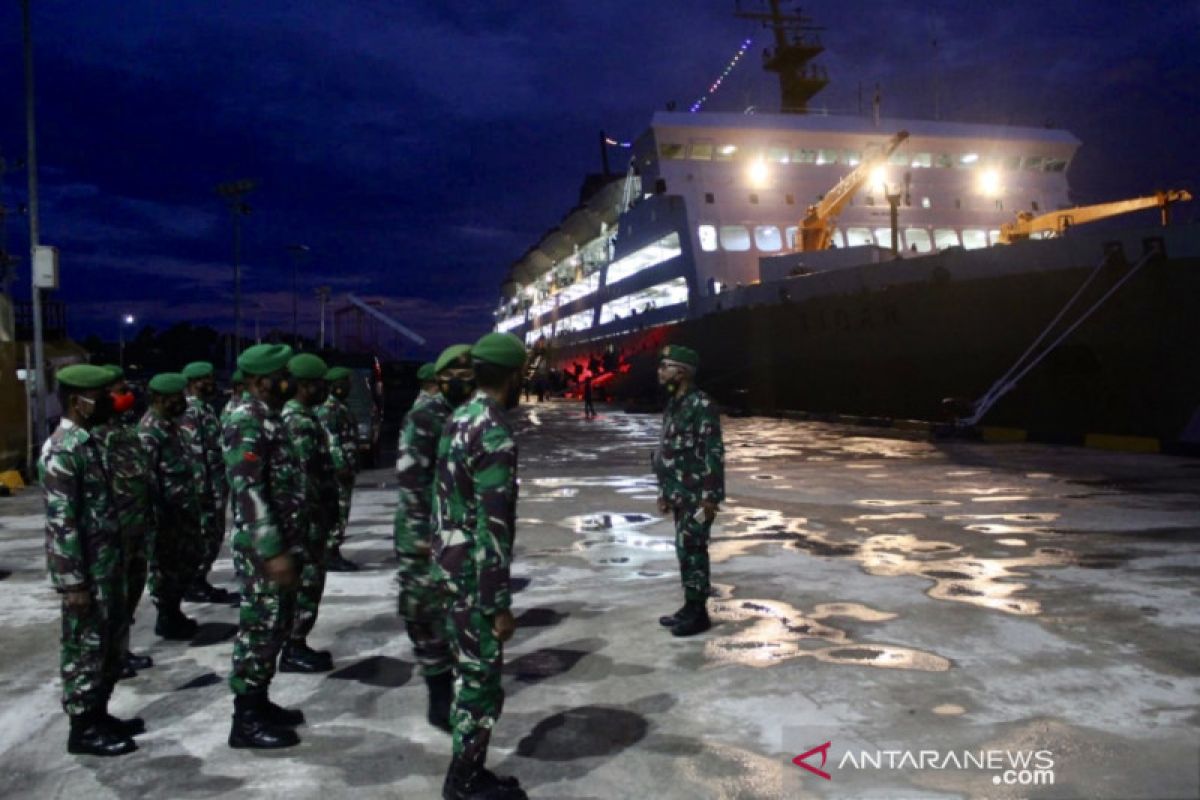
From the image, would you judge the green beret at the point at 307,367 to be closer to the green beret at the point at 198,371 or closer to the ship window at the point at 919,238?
the green beret at the point at 198,371

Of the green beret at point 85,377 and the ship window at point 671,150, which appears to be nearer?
the green beret at point 85,377

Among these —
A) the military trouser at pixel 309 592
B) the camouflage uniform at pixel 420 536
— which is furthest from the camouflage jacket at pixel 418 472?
the military trouser at pixel 309 592

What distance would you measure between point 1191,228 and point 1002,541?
9.08m

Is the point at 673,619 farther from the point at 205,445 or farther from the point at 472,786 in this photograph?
the point at 205,445

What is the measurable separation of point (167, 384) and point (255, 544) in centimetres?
258

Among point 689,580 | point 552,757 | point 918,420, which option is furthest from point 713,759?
point 918,420

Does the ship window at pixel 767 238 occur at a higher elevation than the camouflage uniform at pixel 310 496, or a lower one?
higher

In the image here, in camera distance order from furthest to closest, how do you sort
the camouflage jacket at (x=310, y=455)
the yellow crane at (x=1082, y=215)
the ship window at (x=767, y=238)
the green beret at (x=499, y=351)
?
the ship window at (x=767, y=238) < the yellow crane at (x=1082, y=215) < the camouflage jacket at (x=310, y=455) < the green beret at (x=499, y=351)

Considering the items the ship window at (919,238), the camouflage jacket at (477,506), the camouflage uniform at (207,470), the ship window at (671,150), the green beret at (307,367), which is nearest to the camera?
the camouflage jacket at (477,506)

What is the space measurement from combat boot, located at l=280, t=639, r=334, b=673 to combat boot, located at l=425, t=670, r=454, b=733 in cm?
94

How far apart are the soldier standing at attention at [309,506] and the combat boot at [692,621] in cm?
195

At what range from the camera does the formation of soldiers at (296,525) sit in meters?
3.05

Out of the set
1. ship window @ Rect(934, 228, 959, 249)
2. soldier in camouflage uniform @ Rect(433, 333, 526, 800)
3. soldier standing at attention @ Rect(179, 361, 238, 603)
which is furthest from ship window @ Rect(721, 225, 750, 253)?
soldier in camouflage uniform @ Rect(433, 333, 526, 800)

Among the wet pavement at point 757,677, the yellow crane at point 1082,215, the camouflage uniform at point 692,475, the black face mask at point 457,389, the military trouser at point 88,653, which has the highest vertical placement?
the yellow crane at point 1082,215
